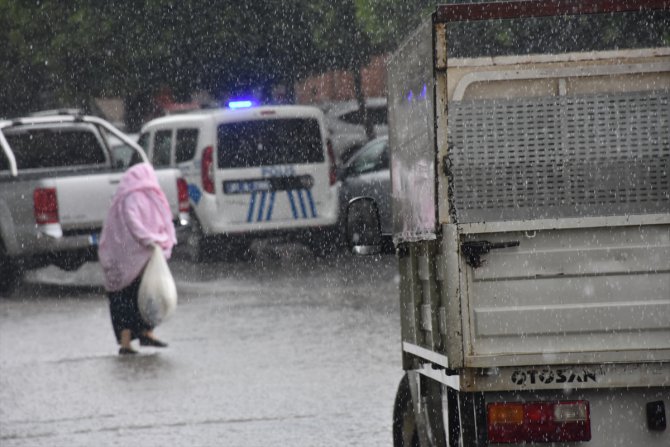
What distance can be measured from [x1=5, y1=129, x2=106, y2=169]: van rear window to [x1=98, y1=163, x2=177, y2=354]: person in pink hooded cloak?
5103 mm

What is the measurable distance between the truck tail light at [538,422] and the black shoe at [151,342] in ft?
25.0

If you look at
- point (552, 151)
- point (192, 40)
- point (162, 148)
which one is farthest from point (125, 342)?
point (192, 40)

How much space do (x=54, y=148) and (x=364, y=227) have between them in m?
11.5

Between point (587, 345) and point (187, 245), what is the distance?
50.4ft

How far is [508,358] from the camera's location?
5613mm

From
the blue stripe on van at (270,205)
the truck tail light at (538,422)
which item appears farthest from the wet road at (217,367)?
the truck tail light at (538,422)

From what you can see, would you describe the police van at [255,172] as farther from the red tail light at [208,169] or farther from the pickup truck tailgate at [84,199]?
the pickup truck tailgate at [84,199]

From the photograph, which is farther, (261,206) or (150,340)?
(261,206)

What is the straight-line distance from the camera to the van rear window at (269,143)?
65.1ft

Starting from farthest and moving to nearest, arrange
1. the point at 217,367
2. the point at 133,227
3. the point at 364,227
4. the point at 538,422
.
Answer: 1. the point at 133,227
2. the point at 217,367
3. the point at 364,227
4. the point at 538,422

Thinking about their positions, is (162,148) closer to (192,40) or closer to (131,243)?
(131,243)

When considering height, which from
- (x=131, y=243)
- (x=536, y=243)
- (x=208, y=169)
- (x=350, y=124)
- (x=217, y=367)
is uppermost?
(x=536, y=243)

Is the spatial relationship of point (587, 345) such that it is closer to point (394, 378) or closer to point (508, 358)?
point (508, 358)

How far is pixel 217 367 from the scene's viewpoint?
38.9 ft
